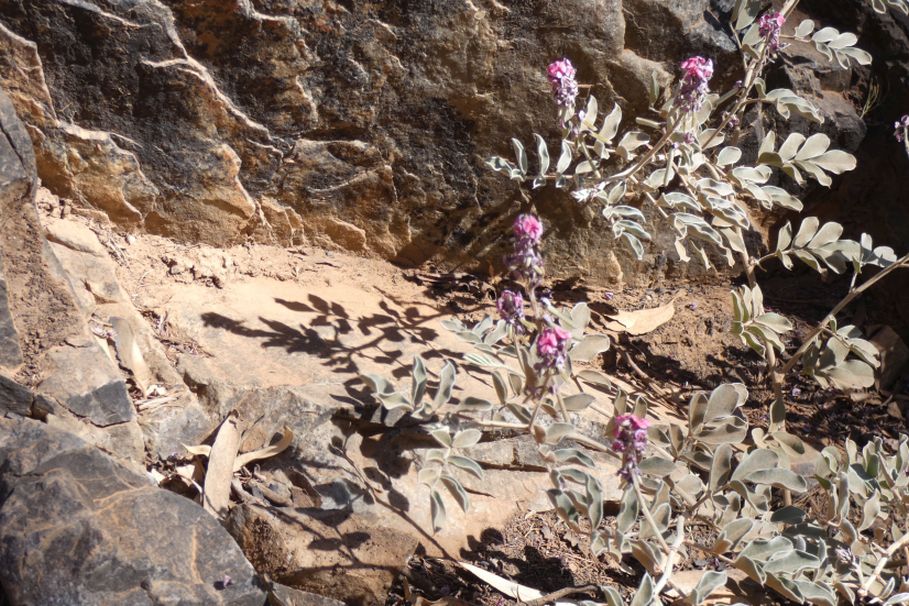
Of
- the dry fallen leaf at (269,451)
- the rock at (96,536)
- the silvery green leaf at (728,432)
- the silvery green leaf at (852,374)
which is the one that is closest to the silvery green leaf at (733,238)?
the silvery green leaf at (852,374)

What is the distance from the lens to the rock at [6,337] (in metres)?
2.68

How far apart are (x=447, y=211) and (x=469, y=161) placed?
0.22 meters

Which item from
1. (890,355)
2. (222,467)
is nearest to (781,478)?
(222,467)

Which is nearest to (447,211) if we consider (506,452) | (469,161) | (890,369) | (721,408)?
(469,161)

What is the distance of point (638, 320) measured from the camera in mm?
3750

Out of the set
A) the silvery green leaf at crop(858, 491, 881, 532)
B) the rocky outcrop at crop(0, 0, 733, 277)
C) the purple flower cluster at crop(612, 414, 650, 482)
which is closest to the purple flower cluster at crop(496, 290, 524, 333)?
the purple flower cluster at crop(612, 414, 650, 482)

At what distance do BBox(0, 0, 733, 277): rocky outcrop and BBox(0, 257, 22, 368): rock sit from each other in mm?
778

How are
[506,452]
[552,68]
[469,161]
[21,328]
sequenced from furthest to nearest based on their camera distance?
[469,161] → [506,452] → [21,328] → [552,68]

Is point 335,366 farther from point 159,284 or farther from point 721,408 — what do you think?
point 721,408

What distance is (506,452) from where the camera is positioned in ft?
10.1

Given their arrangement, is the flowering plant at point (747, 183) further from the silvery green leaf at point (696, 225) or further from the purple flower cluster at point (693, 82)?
the purple flower cluster at point (693, 82)

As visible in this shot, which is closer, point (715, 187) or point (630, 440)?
point (630, 440)

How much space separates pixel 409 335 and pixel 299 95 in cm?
92

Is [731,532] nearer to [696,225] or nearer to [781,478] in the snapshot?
[781,478]
